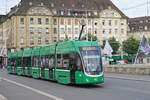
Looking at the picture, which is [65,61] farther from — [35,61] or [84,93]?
[35,61]

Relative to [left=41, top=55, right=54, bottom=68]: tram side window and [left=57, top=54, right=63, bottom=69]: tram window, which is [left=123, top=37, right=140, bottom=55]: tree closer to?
[left=41, top=55, right=54, bottom=68]: tram side window

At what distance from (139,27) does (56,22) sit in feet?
115

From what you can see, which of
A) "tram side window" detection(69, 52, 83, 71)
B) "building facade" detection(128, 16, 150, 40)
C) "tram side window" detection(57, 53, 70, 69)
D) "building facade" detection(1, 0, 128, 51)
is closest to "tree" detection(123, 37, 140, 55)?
"building facade" detection(1, 0, 128, 51)

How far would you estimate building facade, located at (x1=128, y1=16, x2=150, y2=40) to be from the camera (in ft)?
349

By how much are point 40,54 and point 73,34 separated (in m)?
60.1

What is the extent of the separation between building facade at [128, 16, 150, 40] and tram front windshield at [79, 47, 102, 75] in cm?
8870

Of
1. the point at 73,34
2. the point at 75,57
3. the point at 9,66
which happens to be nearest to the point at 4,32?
the point at 73,34

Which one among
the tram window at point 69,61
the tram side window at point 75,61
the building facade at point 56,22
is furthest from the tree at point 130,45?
the tram side window at point 75,61

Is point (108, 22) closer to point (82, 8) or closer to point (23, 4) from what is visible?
point (82, 8)

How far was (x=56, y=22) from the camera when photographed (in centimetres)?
8562

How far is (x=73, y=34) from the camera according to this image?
86.9m

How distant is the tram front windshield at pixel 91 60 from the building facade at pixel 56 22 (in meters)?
58.1

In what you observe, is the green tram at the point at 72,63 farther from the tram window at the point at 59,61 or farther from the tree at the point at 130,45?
the tree at the point at 130,45

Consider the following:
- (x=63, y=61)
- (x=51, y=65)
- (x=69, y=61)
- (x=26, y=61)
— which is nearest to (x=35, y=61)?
(x=26, y=61)
